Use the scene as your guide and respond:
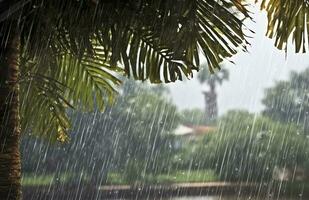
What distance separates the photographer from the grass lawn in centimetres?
1420

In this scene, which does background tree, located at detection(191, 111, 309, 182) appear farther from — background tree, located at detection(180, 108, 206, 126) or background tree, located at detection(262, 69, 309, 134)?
background tree, located at detection(180, 108, 206, 126)

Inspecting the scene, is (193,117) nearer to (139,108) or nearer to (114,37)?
(139,108)

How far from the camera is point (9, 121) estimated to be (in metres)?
2.72

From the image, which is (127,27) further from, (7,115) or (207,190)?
(207,190)

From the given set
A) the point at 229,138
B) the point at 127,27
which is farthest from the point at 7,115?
the point at 229,138

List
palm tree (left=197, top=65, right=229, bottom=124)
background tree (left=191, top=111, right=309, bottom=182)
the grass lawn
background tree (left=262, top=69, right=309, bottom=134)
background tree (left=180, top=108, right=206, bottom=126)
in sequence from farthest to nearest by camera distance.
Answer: palm tree (left=197, top=65, right=229, bottom=124)
background tree (left=180, top=108, right=206, bottom=126)
background tree (left=262, top=69, right=309, bottom=134)
the grass lawn
background tree (left=191, top=111, right=309, bottom=182)

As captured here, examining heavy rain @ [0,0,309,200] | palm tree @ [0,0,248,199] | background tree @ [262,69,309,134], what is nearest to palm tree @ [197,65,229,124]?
heavy rain @ [0,0,309,200]

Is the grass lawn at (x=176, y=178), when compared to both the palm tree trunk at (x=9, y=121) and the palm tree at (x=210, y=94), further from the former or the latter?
the palm tree trunk at (x=9, y=121)

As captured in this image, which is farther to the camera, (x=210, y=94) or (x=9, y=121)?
(x=210, y=94)

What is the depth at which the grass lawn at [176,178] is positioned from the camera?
14203 mm

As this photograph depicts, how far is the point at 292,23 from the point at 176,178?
1268 cm

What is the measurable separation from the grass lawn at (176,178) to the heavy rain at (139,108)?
62mm

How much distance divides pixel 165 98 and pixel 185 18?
45.0 feet

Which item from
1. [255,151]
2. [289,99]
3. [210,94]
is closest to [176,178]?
[255,151]
